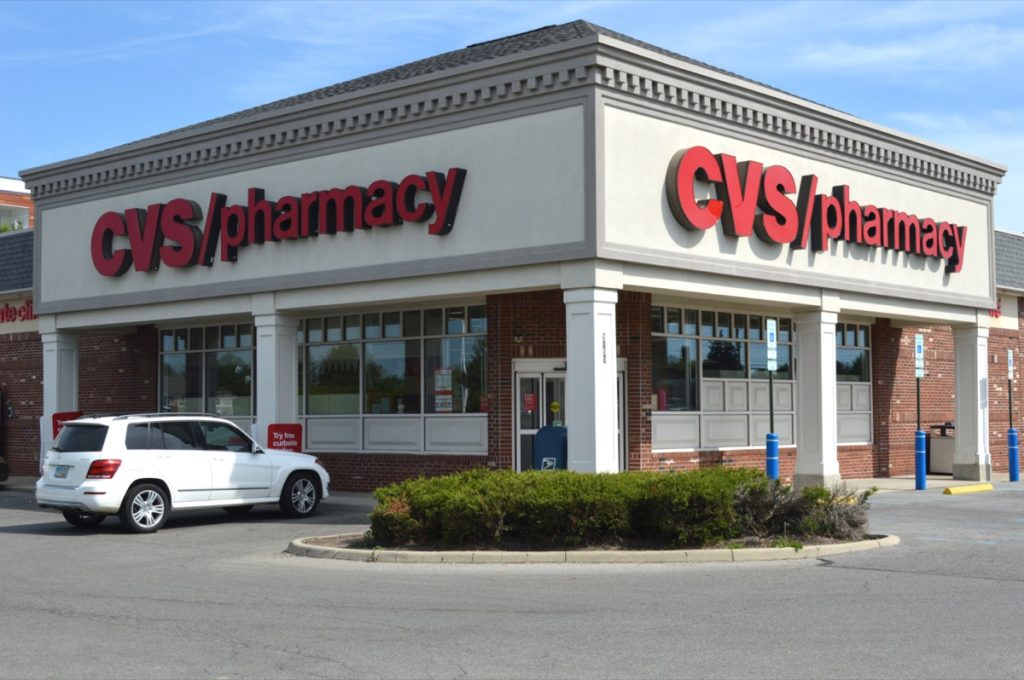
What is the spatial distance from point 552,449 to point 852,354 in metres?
11.5

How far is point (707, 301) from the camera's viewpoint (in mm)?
24359

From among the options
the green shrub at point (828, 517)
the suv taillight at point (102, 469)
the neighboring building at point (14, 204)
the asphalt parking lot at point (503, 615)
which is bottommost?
the asphalt parking lot at point (503, 615)

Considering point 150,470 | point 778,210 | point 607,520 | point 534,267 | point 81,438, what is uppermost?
point 778,210

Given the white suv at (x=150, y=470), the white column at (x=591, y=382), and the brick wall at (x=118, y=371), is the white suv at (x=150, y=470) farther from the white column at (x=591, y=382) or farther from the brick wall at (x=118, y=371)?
the brick wall at (x=118, y=371)

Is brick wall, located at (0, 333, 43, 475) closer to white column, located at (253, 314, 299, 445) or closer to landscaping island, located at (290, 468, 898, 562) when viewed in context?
white column, located at (253, 314, 299, 445)

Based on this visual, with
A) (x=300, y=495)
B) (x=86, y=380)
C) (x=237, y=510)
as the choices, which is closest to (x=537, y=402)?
(x=300, y=495)

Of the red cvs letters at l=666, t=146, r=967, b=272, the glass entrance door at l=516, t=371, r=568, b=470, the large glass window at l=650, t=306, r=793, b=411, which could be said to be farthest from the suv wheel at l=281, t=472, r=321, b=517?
the red cvs letters at l=666, t=146, r=967, b=272

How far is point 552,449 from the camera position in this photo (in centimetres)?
2019

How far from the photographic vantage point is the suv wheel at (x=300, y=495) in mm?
20781

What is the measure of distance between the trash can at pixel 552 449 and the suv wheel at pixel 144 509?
577 cm

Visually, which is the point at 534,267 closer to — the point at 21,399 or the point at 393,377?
the point at 393,377

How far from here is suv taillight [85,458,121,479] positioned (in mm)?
18391

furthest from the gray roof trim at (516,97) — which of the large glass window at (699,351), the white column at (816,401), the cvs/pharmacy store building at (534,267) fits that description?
the large glass window at (699,351)

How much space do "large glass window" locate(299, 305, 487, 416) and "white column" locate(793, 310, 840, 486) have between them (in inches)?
241
